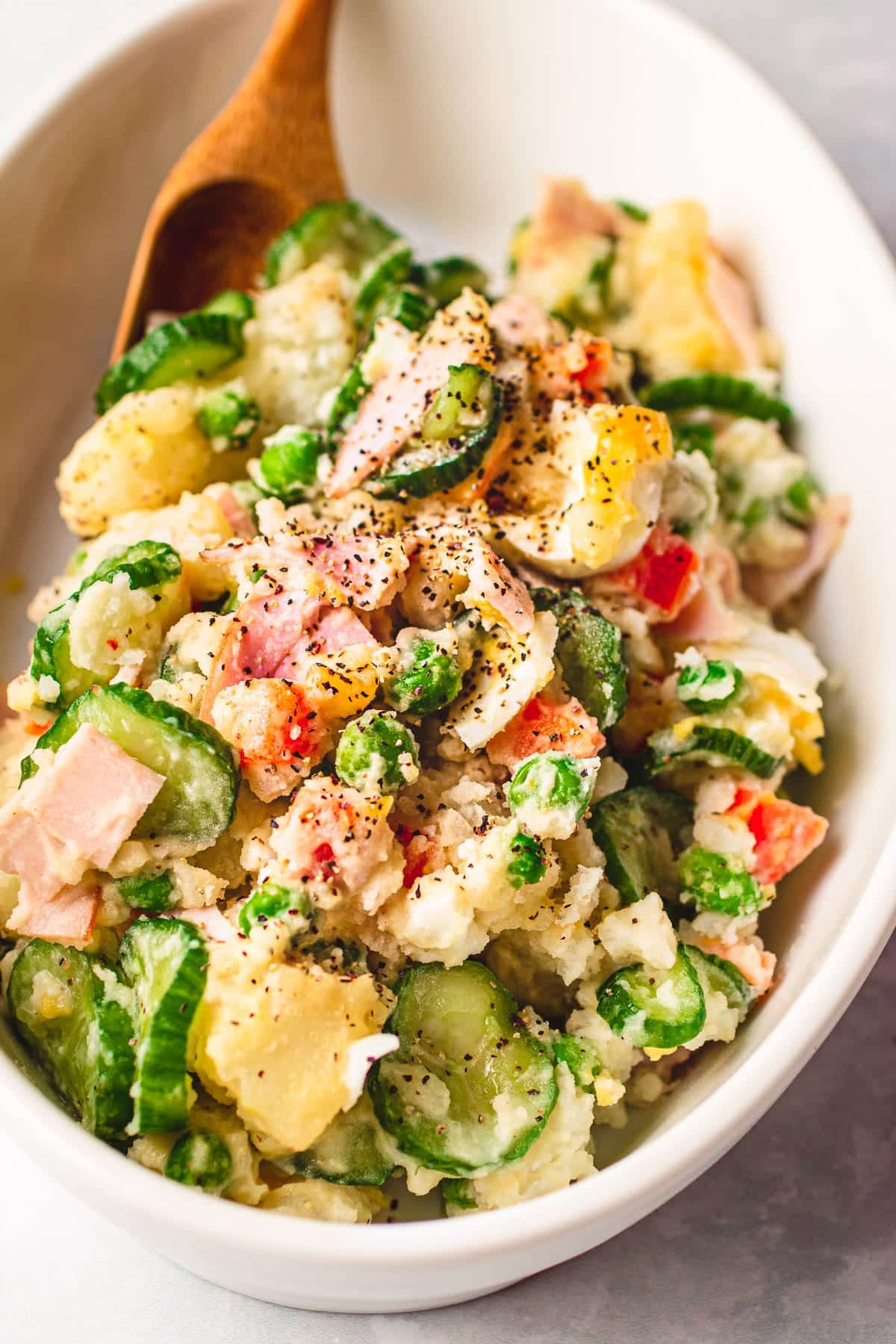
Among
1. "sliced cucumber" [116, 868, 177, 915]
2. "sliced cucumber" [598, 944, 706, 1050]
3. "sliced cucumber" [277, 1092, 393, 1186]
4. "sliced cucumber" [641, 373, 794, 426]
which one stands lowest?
"sliced cucumber" [277, 1092, 393, 1186]

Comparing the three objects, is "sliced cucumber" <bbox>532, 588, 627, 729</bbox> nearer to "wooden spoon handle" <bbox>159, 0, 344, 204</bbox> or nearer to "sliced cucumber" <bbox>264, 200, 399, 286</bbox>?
"sliced cucumber" <bbox>264, 200, 399, 286</bbox>

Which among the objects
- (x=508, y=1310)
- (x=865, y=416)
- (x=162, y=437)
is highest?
(x=162, y=437)

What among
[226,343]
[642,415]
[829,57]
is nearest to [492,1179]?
[642,415]

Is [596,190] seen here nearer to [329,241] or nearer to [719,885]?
[329,241]

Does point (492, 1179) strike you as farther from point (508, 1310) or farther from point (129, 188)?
point (129, 188)

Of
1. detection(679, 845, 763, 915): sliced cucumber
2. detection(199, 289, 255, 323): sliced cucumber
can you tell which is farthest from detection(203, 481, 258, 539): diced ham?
detection(679, 845, 763, 915): sliced cucumber

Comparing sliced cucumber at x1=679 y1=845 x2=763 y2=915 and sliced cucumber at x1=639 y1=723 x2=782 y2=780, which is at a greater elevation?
sliced cucumber at x1=639 y1=723 x2=782 y2=780
